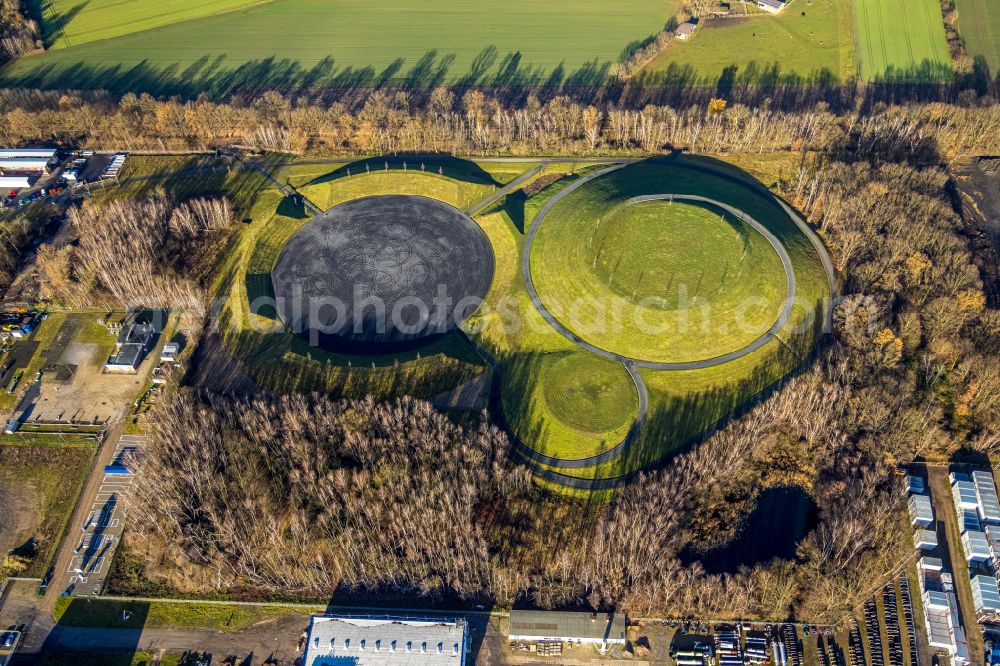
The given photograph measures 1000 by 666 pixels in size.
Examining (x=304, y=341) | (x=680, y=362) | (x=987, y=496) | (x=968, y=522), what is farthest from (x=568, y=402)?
(x=987, y=496)

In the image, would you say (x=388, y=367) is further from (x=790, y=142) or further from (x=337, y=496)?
(x=790, y=142)

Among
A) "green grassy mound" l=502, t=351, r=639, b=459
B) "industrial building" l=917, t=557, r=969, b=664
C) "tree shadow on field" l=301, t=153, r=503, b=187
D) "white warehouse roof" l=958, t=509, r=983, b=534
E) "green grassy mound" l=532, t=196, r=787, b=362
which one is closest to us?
"industrial building" l=917, t=557, r=969, b=664

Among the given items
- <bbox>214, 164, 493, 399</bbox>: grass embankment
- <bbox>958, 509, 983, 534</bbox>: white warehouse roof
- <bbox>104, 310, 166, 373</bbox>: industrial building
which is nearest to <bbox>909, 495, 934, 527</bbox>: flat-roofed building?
<bbox>958, 509, 983, 534</bbox>: white warehouse roof

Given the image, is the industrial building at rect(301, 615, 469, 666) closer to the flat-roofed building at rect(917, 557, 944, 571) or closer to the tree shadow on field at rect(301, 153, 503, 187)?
the flat-roofed building at rect(917, 557, 944, 571)

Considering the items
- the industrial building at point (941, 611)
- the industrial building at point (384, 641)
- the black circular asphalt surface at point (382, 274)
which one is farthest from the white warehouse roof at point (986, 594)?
the black circular asphalt surface at point (382, 274)

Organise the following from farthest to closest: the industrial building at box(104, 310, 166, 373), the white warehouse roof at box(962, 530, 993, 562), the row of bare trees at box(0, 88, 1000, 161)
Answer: the row of bare trees at box(0, 88, 1000, 161), the industrial building at box(104, 310, 166, 373), the white warehouse roof at box(962, 530, 993, 562)

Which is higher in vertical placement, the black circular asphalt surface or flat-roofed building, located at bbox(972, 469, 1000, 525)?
the black circular asphalt surface

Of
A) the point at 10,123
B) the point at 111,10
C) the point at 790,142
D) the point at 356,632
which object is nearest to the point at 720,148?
the point at 790,142
